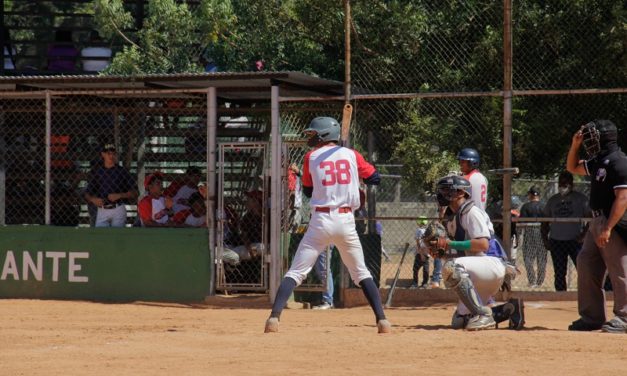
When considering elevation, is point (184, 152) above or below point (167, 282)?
above

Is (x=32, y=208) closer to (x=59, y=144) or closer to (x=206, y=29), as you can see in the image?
(x=59, y=144)

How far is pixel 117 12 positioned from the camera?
19.4 meters

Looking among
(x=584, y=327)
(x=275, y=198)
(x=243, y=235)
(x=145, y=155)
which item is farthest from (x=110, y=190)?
(x=584, y=327)

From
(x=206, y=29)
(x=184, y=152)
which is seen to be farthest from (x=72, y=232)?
(x=206, y=29)

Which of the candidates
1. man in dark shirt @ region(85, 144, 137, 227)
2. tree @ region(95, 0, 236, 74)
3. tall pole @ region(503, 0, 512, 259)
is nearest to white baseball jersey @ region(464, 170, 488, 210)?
tall pole @ region(503, 0, 512, 259)

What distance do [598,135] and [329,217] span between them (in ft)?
8.48

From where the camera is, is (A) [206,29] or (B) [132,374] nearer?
(B) [132,374]

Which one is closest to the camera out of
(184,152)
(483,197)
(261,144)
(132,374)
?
(132,374)

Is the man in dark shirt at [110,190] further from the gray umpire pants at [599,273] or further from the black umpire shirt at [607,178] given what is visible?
the black umpire shirt at [607,178]

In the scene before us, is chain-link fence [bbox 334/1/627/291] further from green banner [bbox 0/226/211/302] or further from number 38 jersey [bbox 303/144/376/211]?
number 38 jersey [bbox 303/144/376/211]

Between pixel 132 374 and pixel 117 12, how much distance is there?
41.4 feet

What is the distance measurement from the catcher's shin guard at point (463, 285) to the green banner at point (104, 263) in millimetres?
5214

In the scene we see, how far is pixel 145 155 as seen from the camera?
17.8 metres

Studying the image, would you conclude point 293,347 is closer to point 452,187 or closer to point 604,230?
point 452,187
